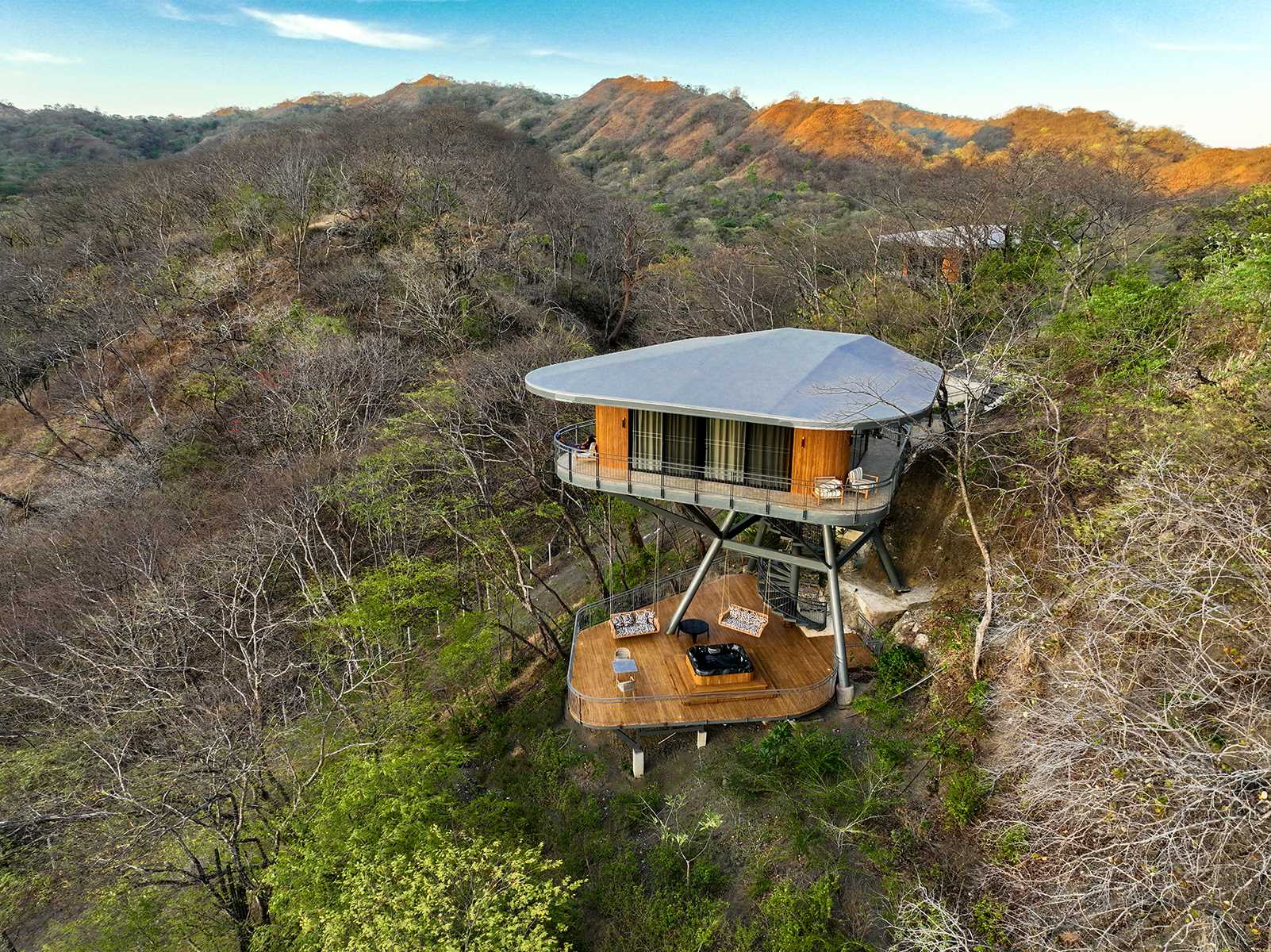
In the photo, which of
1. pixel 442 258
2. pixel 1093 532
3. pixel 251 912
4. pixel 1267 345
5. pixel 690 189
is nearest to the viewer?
pixel 1093 532

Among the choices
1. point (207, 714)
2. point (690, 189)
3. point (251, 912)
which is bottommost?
point (251, 912)

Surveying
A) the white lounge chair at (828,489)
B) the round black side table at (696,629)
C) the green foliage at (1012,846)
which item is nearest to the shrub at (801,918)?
the green foliage at (1012,846)

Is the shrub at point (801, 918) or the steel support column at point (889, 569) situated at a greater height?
the steel support column at point (889, 569)

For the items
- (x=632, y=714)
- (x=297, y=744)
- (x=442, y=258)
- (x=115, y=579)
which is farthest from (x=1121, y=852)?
(x=442, y=258)

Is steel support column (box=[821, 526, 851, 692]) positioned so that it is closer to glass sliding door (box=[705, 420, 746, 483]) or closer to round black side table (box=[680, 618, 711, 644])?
glass sliding door (box=[705, 420, 746, 483])

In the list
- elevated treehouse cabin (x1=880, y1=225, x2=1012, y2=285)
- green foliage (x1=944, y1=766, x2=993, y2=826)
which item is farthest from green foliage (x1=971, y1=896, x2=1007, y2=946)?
elevated treehouse cabin (x1=880, y1=225, x2=1012, y2=285)

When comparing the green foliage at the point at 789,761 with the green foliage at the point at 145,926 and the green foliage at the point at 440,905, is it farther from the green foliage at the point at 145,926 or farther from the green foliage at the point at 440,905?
the green foliage at the point at 145,926

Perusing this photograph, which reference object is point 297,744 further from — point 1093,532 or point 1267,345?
point 1267,345
